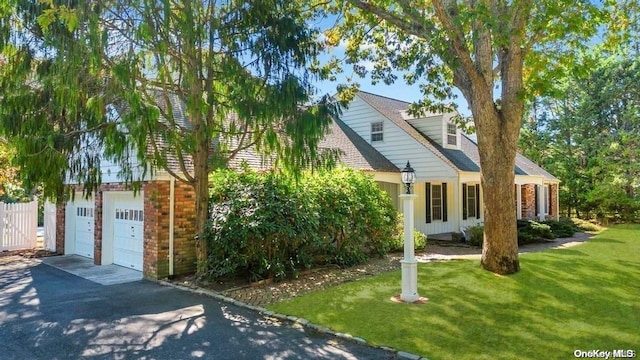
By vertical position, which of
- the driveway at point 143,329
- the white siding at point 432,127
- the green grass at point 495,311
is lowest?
the driveway at point 143,329

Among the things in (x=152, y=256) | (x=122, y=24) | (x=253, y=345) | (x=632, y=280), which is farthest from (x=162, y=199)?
(x=632, y=280)

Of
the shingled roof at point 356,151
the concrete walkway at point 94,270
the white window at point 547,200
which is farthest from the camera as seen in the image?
the white window at point 547,200

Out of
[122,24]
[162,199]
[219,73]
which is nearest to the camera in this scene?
[122,24]

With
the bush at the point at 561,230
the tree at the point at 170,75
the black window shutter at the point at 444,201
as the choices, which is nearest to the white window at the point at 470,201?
the black window shutter at the point at 444,201

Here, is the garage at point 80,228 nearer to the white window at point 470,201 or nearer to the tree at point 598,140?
the white window at point 470,201

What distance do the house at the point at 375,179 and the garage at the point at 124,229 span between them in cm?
3

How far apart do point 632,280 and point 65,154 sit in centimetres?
1200

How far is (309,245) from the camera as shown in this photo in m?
10.6

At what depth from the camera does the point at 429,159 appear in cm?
1686

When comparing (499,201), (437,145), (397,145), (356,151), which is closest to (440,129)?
(437,145)

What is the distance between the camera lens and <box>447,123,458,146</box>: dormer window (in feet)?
64.2

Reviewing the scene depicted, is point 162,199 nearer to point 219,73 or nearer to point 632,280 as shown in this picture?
point 219,73

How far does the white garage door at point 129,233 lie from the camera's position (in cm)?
1128

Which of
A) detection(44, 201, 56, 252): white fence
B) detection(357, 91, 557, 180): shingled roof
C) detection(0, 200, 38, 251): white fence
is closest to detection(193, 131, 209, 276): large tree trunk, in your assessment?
detection(44, 201, 56, 252): white fence
